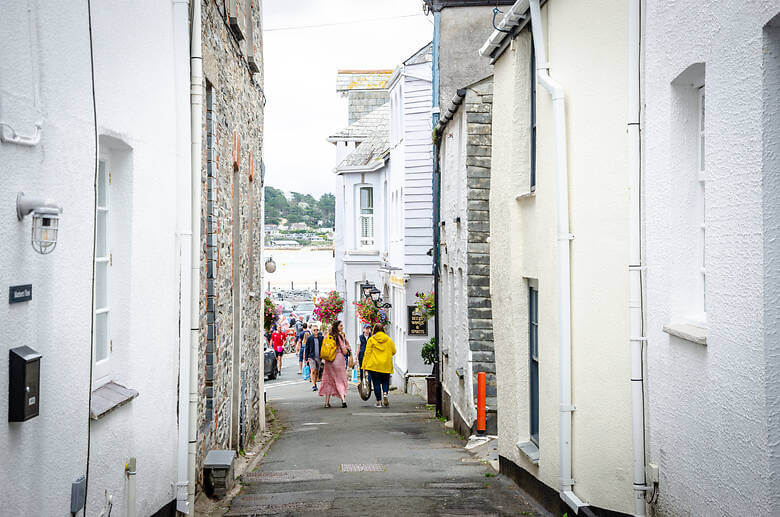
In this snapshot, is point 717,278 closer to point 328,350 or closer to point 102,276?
point 102,276

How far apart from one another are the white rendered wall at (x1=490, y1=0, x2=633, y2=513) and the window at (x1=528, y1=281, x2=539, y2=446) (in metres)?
0.31

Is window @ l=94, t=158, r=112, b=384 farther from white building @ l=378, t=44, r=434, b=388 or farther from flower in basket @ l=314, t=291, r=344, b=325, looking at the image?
flower in basket @ l=314, t=291, r=344, b=325

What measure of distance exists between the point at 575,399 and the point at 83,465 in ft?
13.5

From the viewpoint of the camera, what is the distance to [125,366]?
6.54 meters

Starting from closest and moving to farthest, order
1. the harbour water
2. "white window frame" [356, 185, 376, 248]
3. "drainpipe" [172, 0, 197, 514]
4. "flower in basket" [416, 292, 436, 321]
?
"drainpipe" [172, 0, 197, 514] → "flower in basket" [416, 292, 436, 321] → "white window frame" [356, 185, 376, 248] → the harbour water

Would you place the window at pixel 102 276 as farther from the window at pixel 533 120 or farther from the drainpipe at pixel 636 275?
the window at pixel 533 120

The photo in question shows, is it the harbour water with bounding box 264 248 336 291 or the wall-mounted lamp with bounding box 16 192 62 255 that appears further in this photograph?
the harbour water with bounding box 264 248 336 291

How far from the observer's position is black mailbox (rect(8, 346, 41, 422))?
4.28 m

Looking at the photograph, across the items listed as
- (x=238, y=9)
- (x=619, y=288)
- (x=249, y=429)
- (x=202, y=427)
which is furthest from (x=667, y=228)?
(x=249, y=429)

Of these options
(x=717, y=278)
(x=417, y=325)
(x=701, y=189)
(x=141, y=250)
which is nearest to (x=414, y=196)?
(x=417, y=325)

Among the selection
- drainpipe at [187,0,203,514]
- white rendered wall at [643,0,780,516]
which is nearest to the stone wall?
drainpipe at [187,0,203,514]

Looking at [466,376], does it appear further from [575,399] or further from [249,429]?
[575,399]

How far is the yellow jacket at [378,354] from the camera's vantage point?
17.6m

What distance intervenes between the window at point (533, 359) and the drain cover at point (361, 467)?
2.32m
